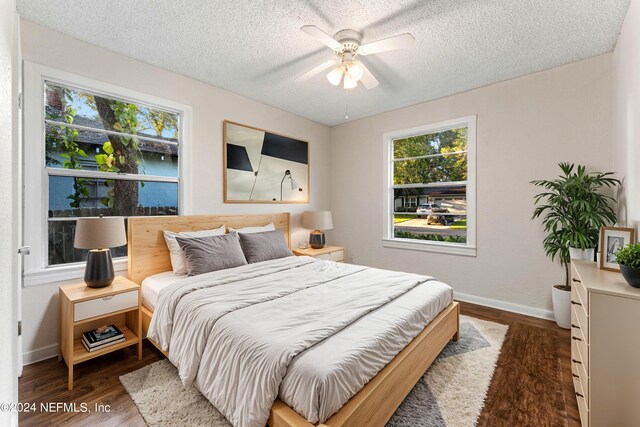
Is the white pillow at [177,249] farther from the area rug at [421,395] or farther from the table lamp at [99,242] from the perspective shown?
the area rug at [421,395]

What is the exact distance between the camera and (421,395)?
188cm

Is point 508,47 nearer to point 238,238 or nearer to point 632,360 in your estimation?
point 632,360

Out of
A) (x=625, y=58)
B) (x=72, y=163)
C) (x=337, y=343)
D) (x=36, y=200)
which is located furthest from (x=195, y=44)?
(x=625, y=58)

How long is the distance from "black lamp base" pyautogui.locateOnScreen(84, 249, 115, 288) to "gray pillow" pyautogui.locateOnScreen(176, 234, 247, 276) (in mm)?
581

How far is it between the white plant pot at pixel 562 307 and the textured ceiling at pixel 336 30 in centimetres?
233

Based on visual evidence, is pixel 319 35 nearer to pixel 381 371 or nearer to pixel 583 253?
pixel 381 371

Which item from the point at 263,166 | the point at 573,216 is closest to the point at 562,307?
the point at 573,216

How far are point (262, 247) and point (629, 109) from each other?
3.36m

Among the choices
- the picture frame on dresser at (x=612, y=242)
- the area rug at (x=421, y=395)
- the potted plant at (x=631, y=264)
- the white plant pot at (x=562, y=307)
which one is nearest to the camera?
the potted plant at (x=631, y=264)

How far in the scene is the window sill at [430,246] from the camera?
3.63 metres

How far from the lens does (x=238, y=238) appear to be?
3184mm

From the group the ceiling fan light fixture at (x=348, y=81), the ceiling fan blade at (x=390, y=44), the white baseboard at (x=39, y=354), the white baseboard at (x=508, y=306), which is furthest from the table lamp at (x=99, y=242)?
the white baseboard at (x=508, y=306)

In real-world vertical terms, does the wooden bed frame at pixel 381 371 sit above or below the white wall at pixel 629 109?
below

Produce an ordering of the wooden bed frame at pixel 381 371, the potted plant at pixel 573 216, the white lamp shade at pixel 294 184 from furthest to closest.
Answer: the white lamp shade at pixel 294 184 < the potted plant at pixel 573 216 < the wooden bed frame at pixel 381 371
